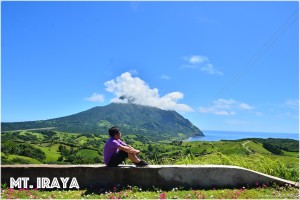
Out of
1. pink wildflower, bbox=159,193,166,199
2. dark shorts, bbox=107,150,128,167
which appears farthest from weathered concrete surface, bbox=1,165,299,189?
pink wildflower, bbox=159,193,166,199

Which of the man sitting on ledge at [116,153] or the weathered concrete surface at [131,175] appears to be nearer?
the weathered concrete surface at [131,175]

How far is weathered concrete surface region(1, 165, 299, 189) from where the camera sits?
37.8 feet

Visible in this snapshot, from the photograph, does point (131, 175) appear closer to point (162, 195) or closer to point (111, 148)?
point (111, 148)

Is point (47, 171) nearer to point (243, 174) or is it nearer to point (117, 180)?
point (117, 180)

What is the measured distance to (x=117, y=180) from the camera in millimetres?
11516

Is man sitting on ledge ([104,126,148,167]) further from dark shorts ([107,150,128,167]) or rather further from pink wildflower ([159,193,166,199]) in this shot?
pink wildflower ([159,193,166,199])

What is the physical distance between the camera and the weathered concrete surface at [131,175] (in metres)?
11.5

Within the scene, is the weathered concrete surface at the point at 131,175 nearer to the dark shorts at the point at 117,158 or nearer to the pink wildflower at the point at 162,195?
the dark shorts at the point at 117,158

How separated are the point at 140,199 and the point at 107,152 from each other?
7.98 feet

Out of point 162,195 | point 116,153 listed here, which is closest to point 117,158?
point 116,153

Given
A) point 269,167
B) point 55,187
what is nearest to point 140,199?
point 55,187

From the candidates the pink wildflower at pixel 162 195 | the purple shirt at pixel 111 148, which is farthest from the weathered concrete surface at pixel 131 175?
the pink wildflower at pixel 162 195

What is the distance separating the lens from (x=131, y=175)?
11.5m

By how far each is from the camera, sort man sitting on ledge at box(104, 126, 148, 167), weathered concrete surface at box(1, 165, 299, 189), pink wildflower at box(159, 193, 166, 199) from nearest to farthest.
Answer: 1. pink wildflower at box(159, 193, 166, 199)
2. weathered concrete surface at box(1, 165, 299, 189)
3. man sitting on ledge at box(104, 126, 148, 167)
